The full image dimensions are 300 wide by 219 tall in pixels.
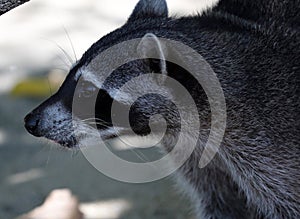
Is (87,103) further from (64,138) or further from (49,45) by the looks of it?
(49,45)

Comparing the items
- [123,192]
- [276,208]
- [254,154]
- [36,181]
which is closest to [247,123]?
[254,154]

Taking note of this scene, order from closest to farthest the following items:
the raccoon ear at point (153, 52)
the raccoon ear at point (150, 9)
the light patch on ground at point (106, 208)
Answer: the raccoon ear at point (153, 52) → the raccoon ear at point (150, 9) → the light patch on ground at point (106, 208)

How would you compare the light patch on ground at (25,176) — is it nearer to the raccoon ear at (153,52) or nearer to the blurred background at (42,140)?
the blurred background at (42,140)

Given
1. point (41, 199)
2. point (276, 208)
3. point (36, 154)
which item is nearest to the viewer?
point (276, 208)

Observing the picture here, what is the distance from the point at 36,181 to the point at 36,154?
30cm

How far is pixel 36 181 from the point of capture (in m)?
5.36

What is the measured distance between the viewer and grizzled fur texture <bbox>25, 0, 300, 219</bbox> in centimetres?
397

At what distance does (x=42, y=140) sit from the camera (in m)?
4.10

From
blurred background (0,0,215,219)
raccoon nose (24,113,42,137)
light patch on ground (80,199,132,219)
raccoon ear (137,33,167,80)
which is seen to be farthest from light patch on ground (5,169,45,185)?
raccoon ear (137,33,167,80)

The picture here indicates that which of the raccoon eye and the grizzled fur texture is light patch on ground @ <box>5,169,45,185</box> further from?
the raccoon eye

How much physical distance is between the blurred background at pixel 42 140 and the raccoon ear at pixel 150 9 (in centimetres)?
40

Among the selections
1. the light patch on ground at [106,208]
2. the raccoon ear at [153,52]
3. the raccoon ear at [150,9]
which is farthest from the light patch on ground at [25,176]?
the raccoon ear at [153,52]

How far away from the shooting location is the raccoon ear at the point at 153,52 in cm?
375

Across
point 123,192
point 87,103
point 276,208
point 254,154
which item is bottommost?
point 123,192
